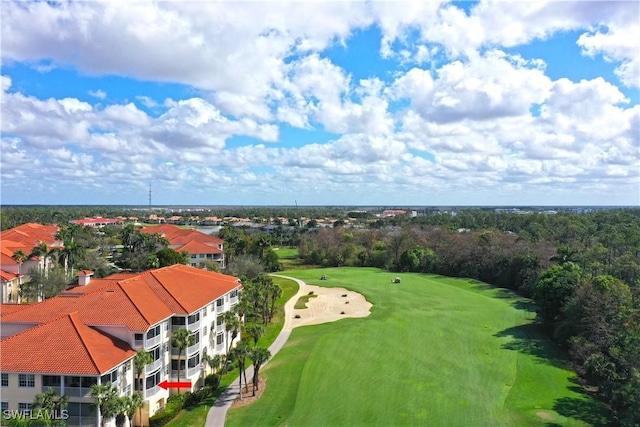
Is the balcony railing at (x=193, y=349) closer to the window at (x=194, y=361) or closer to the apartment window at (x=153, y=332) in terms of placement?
the window at (x=194, y=361)

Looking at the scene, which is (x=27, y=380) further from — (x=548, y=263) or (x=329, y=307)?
(x=548, y=263)

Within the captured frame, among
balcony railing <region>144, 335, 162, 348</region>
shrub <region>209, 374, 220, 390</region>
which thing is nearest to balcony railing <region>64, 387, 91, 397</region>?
balcony railing <region>144, 335, 162, 348</region>

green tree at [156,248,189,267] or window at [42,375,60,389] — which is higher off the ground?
green tree at [156,248,189,267]

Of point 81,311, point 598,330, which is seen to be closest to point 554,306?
point 598,330

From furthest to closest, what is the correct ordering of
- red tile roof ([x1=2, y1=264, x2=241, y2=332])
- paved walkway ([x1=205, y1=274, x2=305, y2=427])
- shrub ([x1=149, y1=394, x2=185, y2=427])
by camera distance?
red tile roof ([x1=2, y1=264, x2=241, y2=332]) → paved walkway ([x1=205, y1=274, x2=305, y2=427]) → shrub ([x1=149, y1=394, x2=185, y2=427])

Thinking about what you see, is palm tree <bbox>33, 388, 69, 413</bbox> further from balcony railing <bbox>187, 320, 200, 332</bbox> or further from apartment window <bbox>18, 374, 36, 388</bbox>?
balcony railing <bbox>187, 320, 200, 332</bbox>

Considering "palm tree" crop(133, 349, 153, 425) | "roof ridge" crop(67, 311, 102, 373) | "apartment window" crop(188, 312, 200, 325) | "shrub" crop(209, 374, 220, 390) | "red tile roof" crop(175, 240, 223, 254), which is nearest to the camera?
"roof ridge" crop(67, 311, 102, 373)

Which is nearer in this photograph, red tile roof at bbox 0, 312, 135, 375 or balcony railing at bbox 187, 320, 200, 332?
red tile roof at bbox 0, 312, 135, 375

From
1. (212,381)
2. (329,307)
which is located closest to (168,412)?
(212,381)
